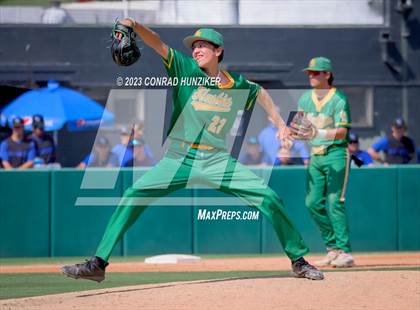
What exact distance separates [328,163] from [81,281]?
10.8ft

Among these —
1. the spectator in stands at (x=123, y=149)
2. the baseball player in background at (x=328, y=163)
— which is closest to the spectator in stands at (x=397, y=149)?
the spectator in stands at (x=123, y=149)

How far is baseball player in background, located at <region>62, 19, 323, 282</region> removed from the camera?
8930mm

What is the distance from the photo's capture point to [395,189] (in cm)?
1509

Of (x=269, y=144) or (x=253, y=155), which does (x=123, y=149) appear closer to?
(x=253, y=155)

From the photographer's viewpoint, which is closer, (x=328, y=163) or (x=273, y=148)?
(x=328, y=163)

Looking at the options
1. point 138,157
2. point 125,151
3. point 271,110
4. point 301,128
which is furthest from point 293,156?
point 271,110

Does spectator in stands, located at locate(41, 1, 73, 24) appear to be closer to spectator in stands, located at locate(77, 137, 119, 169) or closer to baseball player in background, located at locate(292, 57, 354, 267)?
spectator in stands, located at locate(77, 137, 119, 169)

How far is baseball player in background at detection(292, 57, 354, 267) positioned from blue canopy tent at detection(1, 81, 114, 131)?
5919 millimetres

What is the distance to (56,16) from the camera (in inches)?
737

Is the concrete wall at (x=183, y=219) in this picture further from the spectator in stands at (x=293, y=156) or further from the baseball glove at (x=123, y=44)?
the baseball glove at (x=123, y=44)

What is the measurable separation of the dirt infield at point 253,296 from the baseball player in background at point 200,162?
1.00ft

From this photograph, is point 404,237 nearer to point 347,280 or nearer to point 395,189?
point 395,189

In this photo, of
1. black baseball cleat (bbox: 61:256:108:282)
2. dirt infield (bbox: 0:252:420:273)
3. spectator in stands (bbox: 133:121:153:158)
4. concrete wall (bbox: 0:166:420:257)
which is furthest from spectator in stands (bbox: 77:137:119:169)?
black baseball cleat (bbox: 61:256:108:282)

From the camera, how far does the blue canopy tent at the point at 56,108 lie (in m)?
16.9
